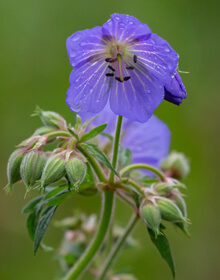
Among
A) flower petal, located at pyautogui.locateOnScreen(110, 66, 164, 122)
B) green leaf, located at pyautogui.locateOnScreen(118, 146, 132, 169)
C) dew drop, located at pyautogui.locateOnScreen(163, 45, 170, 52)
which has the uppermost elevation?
dew drop, located at pyautogui.locateOnScreen(163, 45, 170, 52)

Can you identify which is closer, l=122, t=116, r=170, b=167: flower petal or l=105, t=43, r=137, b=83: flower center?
l=105, t=43, r=137, b=83: flower center

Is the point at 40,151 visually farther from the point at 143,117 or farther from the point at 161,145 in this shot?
the point at 161,145

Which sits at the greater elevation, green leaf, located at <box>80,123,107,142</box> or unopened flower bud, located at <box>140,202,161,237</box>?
green leaf, located at <box>80,123,107,142</box>

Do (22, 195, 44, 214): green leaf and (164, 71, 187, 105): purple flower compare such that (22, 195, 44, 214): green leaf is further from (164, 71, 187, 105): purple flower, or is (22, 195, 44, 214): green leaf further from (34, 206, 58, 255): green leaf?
(164, 71, 187, 105): purple flower

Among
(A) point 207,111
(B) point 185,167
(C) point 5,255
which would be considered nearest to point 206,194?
(A) point 207,111

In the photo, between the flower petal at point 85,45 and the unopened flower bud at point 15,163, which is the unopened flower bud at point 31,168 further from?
the flower petal at point 85,45

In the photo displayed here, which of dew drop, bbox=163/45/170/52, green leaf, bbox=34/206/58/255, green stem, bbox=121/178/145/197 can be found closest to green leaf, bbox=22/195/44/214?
green leaf, bbox=34/206/58/255
